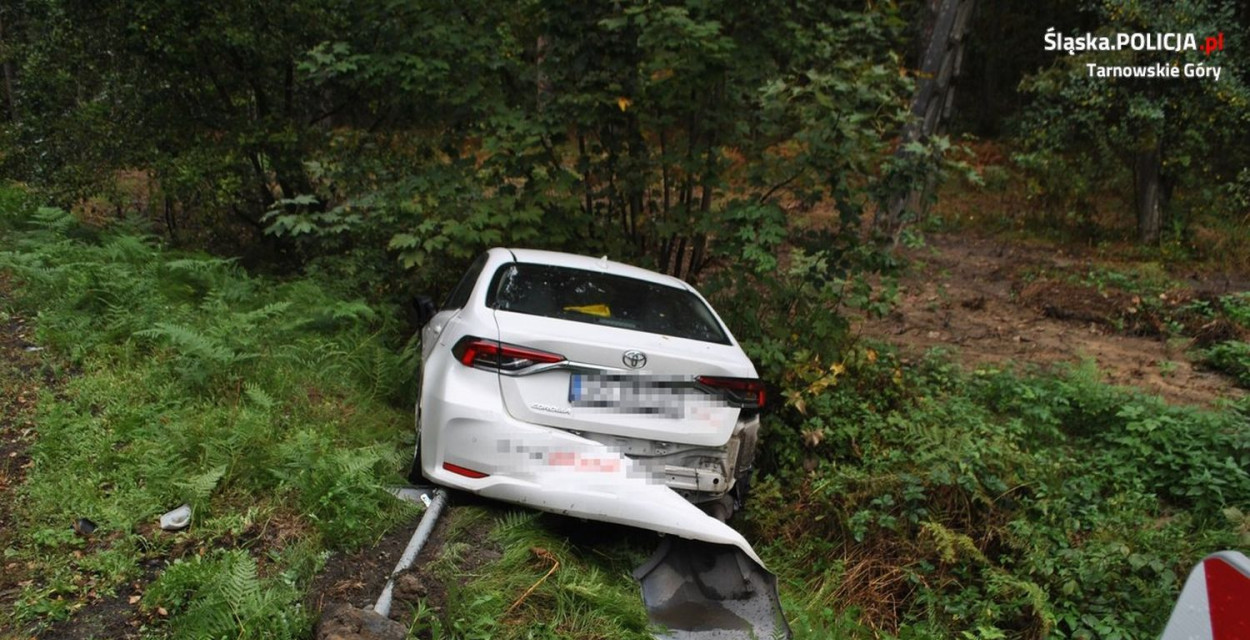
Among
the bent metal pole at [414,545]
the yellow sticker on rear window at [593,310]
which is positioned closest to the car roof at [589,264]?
the yellow sticker on rear window at [593,310]

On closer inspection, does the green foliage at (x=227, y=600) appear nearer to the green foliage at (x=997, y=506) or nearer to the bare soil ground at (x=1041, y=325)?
the green foliage at (x=997, y=506)

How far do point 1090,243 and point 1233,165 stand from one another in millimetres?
2354

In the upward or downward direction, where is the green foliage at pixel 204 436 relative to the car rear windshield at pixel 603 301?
downward

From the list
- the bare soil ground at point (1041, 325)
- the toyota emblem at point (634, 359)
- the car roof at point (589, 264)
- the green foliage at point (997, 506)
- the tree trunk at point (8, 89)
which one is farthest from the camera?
the tree trunk at point (8, 89)

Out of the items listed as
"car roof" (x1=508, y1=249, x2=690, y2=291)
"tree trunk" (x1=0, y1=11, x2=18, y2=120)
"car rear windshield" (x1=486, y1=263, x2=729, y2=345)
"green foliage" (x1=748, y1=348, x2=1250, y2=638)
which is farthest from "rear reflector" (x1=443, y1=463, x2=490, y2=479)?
"tree trunk" (x1=0, y1=11, x2=18, y2=120)

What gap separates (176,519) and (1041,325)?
8721 mm

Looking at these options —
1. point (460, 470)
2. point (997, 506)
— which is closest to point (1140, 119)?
point (997, 506)

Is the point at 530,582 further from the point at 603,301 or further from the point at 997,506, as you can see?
the point at 997,506

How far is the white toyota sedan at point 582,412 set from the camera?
4.07m

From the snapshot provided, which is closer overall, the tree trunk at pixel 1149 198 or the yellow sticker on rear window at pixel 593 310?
the yellow sticker on rear window at pixel 593 310

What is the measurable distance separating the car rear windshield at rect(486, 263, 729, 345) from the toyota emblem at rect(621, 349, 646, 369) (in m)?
0.36

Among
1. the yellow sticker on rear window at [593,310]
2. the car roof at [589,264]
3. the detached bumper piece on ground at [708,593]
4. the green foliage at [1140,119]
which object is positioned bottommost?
the detached bumper piece on ground at [708,593]

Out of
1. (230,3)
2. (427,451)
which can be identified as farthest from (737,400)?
(230,3)

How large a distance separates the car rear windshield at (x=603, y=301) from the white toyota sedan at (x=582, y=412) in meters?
0.03
